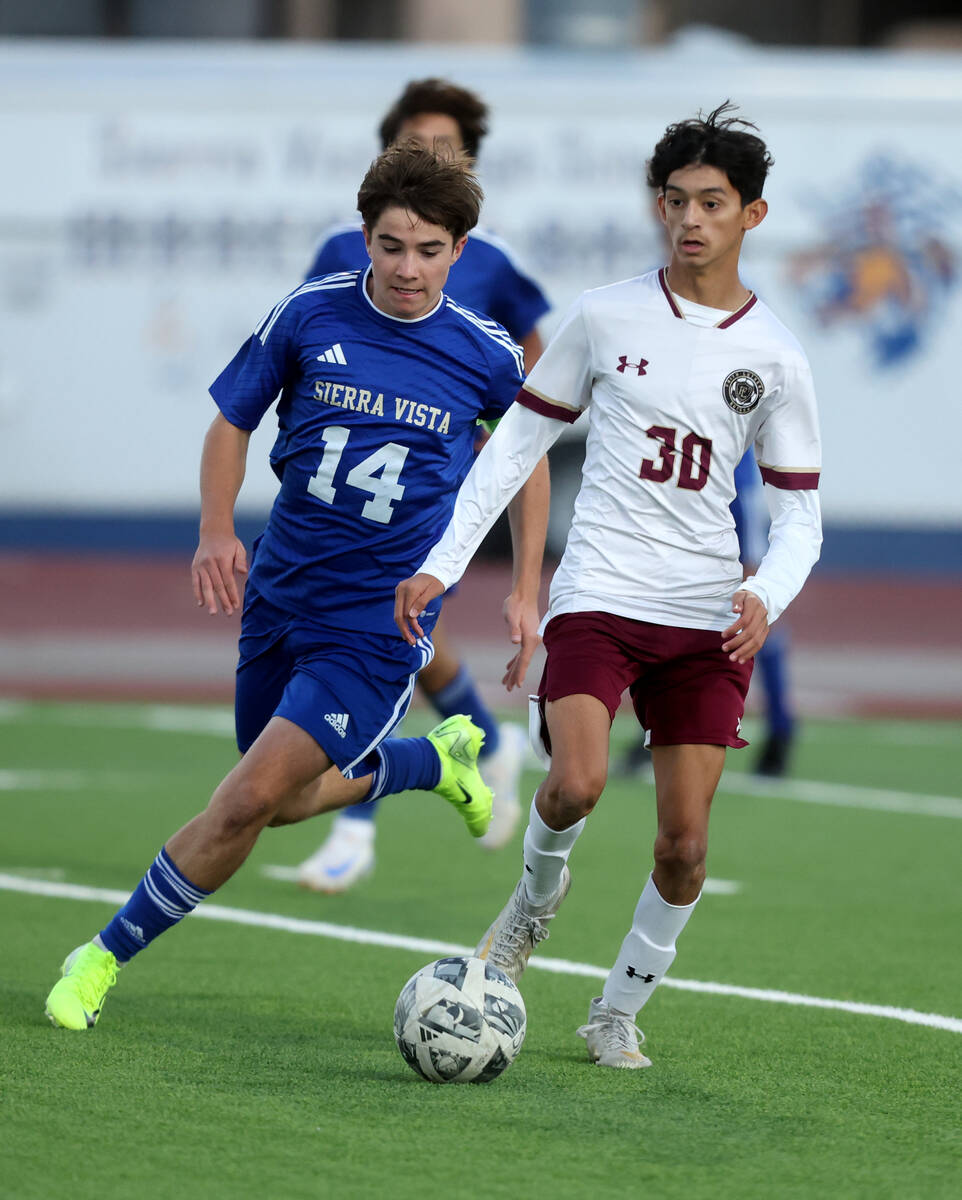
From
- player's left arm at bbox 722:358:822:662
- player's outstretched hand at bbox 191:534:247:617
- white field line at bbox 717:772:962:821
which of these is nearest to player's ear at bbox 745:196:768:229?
player's left arm at bbox 722:358:822:662

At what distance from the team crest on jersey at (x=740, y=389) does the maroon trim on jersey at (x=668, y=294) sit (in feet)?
0.71

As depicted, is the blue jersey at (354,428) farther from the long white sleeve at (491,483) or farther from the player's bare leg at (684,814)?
the player's bare leg at (684,814)

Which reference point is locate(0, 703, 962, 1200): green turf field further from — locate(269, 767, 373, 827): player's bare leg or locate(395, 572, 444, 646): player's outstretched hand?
locate(395, 572, 444, 646): player's outstretched hand

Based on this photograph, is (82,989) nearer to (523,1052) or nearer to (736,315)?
(523,1052)

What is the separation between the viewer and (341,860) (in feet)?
24.3

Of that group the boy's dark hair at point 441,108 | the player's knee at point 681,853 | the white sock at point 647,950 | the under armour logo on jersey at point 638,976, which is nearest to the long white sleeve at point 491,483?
the player's knee at point 681,853

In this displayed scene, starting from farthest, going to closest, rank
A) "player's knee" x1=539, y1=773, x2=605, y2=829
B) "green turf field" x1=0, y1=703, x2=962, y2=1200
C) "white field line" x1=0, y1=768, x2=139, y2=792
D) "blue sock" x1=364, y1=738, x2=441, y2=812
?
"white field line" x1=0, y1=768, x2=139, y2=792 < "blue sock" x1=364, y1=738, x2=441, y2=812 < "player's knee" x1=539, y1=773, x2=605, y2=829 < "green turf field" x1=0, y1=703, x2=962, y2=1200

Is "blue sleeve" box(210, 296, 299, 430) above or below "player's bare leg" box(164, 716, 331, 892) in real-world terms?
above

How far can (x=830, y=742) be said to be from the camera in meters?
12.7

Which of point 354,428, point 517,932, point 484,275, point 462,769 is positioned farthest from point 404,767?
point 484,275

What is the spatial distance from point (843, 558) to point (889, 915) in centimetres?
855

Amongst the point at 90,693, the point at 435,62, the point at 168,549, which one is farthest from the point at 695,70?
the point at 90,693

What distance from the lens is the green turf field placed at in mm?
3965

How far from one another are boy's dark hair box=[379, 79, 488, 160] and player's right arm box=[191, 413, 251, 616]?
7.41 feet
